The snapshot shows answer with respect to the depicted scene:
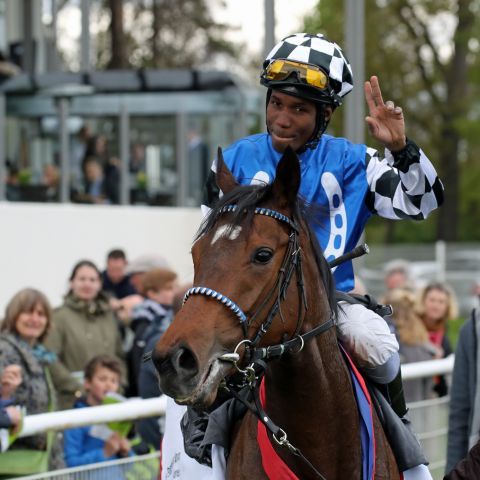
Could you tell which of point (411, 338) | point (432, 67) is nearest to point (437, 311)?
point (411, 338)

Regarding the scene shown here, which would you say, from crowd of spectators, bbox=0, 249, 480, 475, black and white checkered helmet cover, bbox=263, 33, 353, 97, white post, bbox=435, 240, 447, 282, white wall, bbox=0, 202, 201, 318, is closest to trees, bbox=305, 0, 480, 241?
white post, bbox=435, 240, 447, 282

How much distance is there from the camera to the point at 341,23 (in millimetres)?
30828

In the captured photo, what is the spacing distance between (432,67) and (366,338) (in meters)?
31.4

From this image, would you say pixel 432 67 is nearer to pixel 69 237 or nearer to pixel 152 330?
pixel 69 237

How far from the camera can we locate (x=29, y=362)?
6.30 meters

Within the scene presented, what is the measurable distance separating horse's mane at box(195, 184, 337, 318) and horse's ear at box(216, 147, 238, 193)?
0.07 metres

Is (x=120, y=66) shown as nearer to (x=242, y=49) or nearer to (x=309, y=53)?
(x=242, y=49)

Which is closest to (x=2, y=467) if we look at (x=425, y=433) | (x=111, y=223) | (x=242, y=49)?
(x=425, y=433)

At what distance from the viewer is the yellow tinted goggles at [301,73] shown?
407cm

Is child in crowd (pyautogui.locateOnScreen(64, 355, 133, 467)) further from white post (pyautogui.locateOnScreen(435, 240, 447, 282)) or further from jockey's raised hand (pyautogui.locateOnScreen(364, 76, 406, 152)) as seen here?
white post (pyautogui.locateOnScreen(435, 240, 447, 282))

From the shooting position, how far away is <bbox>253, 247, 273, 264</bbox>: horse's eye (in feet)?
11.3

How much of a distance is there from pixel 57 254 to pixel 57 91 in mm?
2896

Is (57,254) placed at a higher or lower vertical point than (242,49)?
lower

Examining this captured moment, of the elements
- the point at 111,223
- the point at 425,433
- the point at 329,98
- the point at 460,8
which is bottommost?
the point at 425,433
